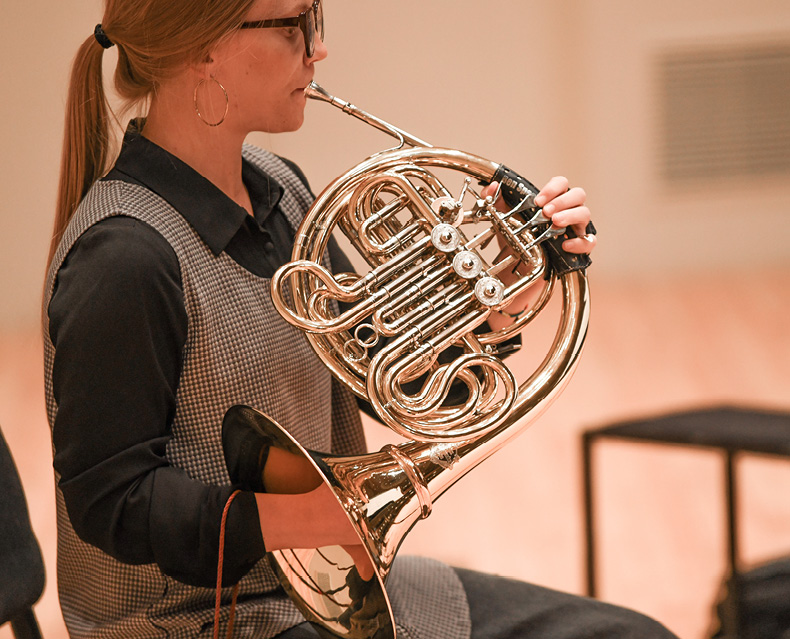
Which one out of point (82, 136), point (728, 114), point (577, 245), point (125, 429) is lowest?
point (125, 429)

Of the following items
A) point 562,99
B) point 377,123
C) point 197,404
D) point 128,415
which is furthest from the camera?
point 562,99

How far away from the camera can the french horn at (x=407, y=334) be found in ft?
3.18

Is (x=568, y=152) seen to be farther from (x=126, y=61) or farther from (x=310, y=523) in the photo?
(x=310, y=523)

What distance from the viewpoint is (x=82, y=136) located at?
1095 mm

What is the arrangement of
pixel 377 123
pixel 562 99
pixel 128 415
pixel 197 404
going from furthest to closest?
pixel 562 99 < pixel 377 123 < pixel 197 404 < pixel 128 415

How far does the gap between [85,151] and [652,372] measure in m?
3.03

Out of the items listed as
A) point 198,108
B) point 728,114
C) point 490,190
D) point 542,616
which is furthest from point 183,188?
point 728,114

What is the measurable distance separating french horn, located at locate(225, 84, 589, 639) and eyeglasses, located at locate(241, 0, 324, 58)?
2.4 inches

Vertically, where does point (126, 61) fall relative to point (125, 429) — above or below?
above

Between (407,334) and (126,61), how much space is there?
444mm

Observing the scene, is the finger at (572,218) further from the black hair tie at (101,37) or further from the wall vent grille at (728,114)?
the wall vent grille at (728,114)

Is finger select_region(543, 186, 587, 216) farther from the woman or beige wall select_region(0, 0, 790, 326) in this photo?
beige wall select_region(0, 0, 790, 326)

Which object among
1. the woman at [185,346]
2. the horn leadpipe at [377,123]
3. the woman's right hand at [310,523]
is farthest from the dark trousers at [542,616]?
the horn leadpipe at [377,123]

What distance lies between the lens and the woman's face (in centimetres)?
103
